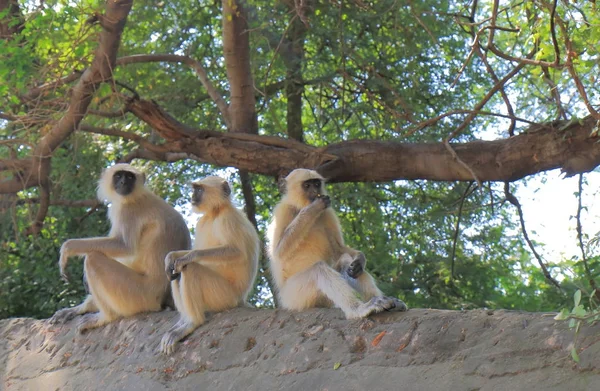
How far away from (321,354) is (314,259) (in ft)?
3.46

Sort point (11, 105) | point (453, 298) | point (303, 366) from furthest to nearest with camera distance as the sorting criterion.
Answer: point (453, 298), point (11, 105), point (303, 366)

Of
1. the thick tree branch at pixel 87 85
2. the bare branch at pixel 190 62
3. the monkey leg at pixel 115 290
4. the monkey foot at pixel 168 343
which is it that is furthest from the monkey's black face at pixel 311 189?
the bare branch at pixel 190 62

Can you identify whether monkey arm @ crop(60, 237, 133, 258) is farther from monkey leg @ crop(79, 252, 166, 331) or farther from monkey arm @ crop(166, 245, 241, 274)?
monkey arm @ crop(166, 245, 241, 274)

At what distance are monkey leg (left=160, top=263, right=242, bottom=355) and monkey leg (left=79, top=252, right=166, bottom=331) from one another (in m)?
0.58

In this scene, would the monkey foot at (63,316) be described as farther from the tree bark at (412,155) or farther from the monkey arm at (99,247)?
the tree bark at (412,155)

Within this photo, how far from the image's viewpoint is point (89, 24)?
22.3ft

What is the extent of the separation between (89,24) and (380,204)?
3.57 metres

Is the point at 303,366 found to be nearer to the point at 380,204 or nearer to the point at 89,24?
the point at 89,24

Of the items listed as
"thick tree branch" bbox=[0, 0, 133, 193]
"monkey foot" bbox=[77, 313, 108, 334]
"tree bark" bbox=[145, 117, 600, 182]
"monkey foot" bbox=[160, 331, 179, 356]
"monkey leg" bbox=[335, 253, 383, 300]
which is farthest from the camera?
"thick tree branch" bbox=[0, 0, 133, 193]

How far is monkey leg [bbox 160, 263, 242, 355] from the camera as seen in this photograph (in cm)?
536

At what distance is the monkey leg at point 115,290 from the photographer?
19.6ft

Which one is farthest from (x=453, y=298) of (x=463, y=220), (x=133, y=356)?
(x=133, y=356)

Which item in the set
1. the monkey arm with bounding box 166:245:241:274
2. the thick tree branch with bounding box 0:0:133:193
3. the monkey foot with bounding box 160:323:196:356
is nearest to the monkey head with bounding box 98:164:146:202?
the thick tree branch with bounding box 0:0:133:193

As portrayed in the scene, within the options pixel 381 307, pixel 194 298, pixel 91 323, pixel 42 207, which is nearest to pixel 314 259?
pixel 194 298
